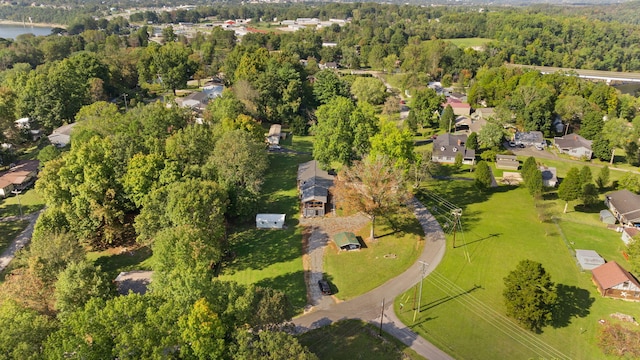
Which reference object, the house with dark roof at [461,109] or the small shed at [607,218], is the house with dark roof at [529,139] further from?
the small shed at [607,218]

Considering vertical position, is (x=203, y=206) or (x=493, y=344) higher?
(x=203, y=206)

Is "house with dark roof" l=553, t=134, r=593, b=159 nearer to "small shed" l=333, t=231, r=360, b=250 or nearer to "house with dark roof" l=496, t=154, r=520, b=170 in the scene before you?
"house with dark roof" l=496, t=154, r=520, b=170

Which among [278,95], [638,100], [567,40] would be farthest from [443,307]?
[567,40]

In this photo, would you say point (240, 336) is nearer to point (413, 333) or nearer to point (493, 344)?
point (413, 333)

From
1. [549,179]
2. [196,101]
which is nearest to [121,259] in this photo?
[196,101]

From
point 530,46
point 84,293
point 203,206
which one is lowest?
point 84,293
